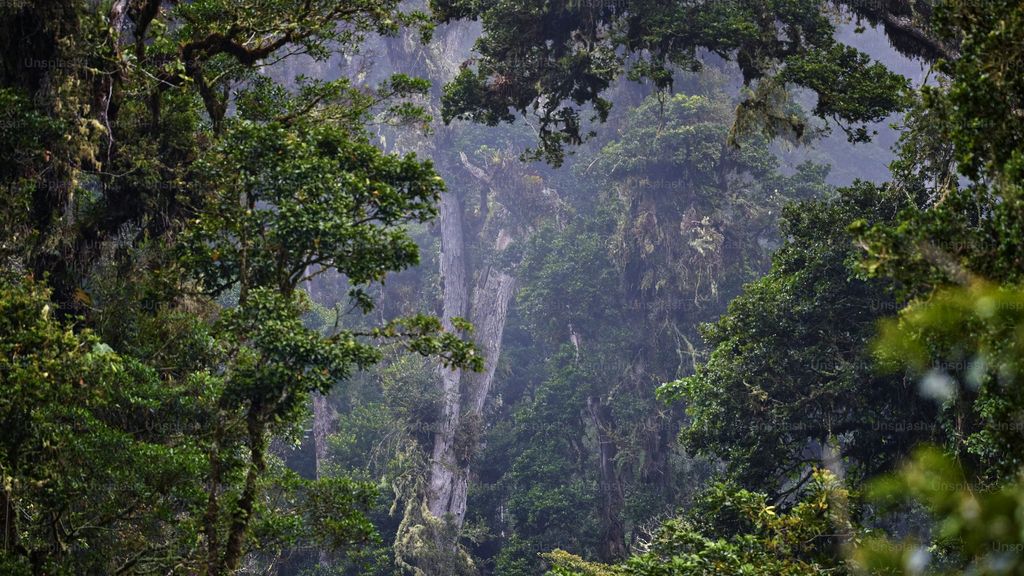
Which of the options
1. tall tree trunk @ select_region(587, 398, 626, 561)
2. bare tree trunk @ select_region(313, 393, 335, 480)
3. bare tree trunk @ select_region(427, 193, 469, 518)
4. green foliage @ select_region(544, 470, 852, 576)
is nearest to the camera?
green foliage @ select_region(544, 470, 852, 576)

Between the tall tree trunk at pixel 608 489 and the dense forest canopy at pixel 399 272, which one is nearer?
the dense forest canopy at pixel 399 272

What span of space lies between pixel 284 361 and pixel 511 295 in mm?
26107

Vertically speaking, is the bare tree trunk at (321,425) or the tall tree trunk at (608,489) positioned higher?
the bare tree trunk at (321,425)

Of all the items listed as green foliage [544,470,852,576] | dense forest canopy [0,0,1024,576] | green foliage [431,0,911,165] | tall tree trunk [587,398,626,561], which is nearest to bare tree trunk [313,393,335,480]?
dense forest canopy [0,0,1024,576]

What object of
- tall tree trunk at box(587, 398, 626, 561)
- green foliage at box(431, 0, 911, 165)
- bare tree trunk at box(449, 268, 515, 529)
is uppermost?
green foliage at box(431, 0, 911, 165)

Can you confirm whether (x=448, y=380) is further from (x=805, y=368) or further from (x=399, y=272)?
(x=805, y=368)

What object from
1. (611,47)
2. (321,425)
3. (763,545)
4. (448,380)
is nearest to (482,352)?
(448,380)

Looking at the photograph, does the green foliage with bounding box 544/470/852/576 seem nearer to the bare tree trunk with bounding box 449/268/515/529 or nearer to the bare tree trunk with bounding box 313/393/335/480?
the bare tree trunk with bounding box 449/268/515/529

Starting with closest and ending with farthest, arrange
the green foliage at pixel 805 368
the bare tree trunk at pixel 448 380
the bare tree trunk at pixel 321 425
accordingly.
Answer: the green foliage at pixel 805 368 < the bare tree trunk at pixel 448 380 < the bare tree trunk at pixel 321 425

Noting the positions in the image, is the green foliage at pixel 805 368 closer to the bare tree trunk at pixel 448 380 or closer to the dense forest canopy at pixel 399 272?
the dense forest canopy at pixel 399 272

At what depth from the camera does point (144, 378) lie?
8.29m

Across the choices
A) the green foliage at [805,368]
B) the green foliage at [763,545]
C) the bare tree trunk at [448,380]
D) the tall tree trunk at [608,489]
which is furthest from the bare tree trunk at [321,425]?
the green foliage at [763,545]

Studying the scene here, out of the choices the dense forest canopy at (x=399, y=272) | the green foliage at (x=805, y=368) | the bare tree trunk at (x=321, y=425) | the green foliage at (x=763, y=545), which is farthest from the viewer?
the bare tree trunk at (x=321, y=425)

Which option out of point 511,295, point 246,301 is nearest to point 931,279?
point 246,301
